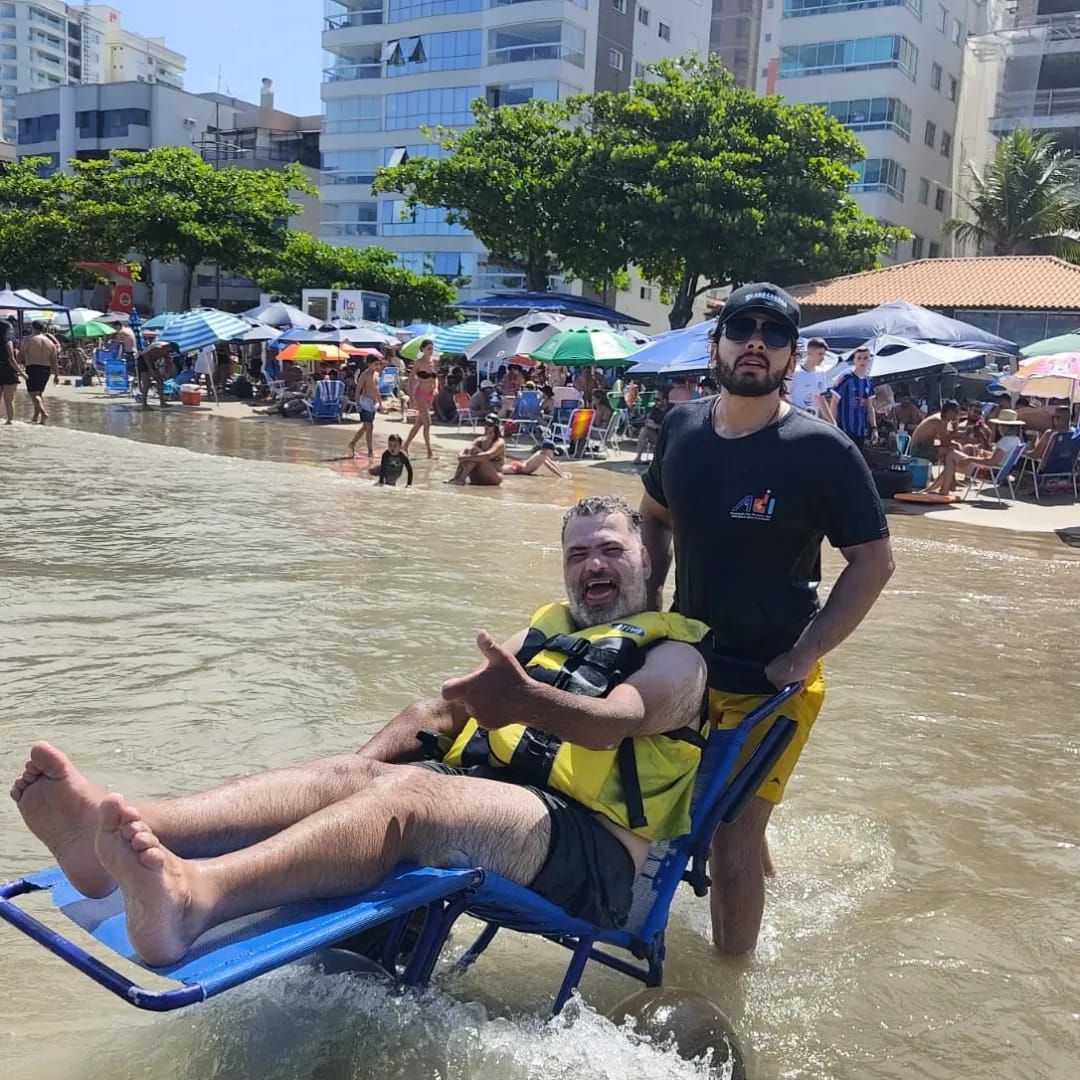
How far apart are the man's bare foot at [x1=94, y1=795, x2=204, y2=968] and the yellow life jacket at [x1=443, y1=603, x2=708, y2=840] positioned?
0.91 m

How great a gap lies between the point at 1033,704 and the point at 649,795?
4238 mm

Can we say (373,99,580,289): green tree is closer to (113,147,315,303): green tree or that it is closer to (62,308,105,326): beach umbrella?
(113,147,315,303): green tree

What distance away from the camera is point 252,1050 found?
2.73 m

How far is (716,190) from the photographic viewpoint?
3048cm

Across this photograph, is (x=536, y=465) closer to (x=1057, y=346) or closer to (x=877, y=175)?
(x=1057, y=346)

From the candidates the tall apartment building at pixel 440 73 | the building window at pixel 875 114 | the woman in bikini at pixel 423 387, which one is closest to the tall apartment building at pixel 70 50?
the tall apartment building at pixel 440 73

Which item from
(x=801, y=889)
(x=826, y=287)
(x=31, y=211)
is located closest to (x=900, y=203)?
(x=826, y=287)

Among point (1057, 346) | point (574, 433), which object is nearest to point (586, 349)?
point (574, 433)

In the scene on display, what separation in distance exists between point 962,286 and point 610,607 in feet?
95.5

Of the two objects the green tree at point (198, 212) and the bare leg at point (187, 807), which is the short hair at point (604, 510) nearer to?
the bare leg at point (187, 807)

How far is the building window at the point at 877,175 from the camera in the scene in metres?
47.6

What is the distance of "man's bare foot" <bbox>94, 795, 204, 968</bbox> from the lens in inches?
81.2

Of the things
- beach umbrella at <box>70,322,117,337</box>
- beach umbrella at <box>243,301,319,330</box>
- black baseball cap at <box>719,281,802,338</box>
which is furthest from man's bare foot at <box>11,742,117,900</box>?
beach umbrella at <box>70,322,117,337</box>

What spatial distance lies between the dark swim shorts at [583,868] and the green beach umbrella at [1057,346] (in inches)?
641
